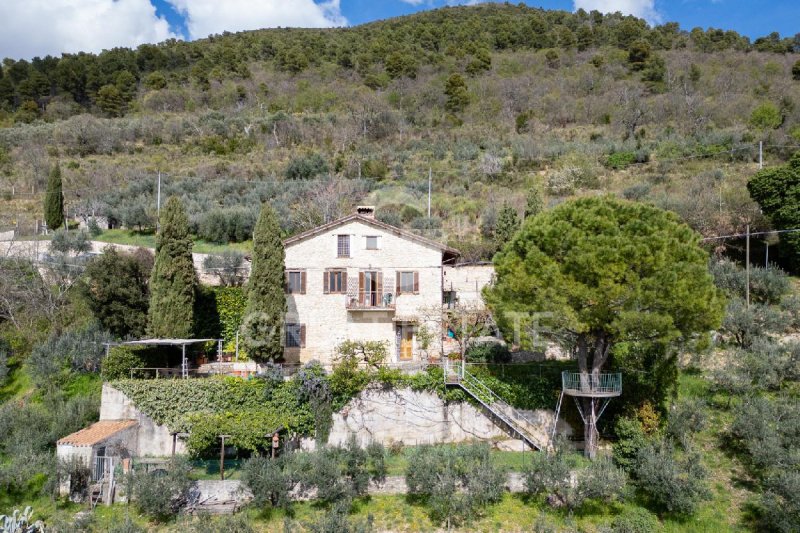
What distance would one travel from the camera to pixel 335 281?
24375mm

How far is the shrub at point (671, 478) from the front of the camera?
15.2 meters

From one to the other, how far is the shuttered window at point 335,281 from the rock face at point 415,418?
581 cm

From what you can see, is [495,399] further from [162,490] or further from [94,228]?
[94,228]

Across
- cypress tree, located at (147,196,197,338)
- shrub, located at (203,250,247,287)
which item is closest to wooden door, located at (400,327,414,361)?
shrub, located at (203,250,247,287)

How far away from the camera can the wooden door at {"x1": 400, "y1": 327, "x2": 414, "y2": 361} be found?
80.0 feet

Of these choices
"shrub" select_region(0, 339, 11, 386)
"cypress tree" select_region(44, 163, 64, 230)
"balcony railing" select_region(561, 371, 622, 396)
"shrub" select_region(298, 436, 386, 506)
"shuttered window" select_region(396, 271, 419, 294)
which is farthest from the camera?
"cypress tree" select_region(44, 163, 64, 230)

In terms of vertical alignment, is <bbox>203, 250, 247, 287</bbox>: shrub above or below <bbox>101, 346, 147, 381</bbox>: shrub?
above

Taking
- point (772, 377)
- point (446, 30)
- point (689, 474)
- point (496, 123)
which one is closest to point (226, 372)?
point (689, 474)

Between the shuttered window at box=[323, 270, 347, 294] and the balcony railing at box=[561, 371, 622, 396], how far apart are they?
33.5 ft

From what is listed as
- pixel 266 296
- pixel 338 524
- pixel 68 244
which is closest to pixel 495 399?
pixel 338 524

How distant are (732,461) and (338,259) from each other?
16015 mm

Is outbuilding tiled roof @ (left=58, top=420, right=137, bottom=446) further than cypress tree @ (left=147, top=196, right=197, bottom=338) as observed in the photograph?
No

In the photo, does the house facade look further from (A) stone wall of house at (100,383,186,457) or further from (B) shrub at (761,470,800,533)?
(B) shrub at (761,470,800,533)

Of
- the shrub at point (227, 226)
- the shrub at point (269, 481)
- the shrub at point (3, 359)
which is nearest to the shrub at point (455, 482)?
the shrub at point (269, 481)
